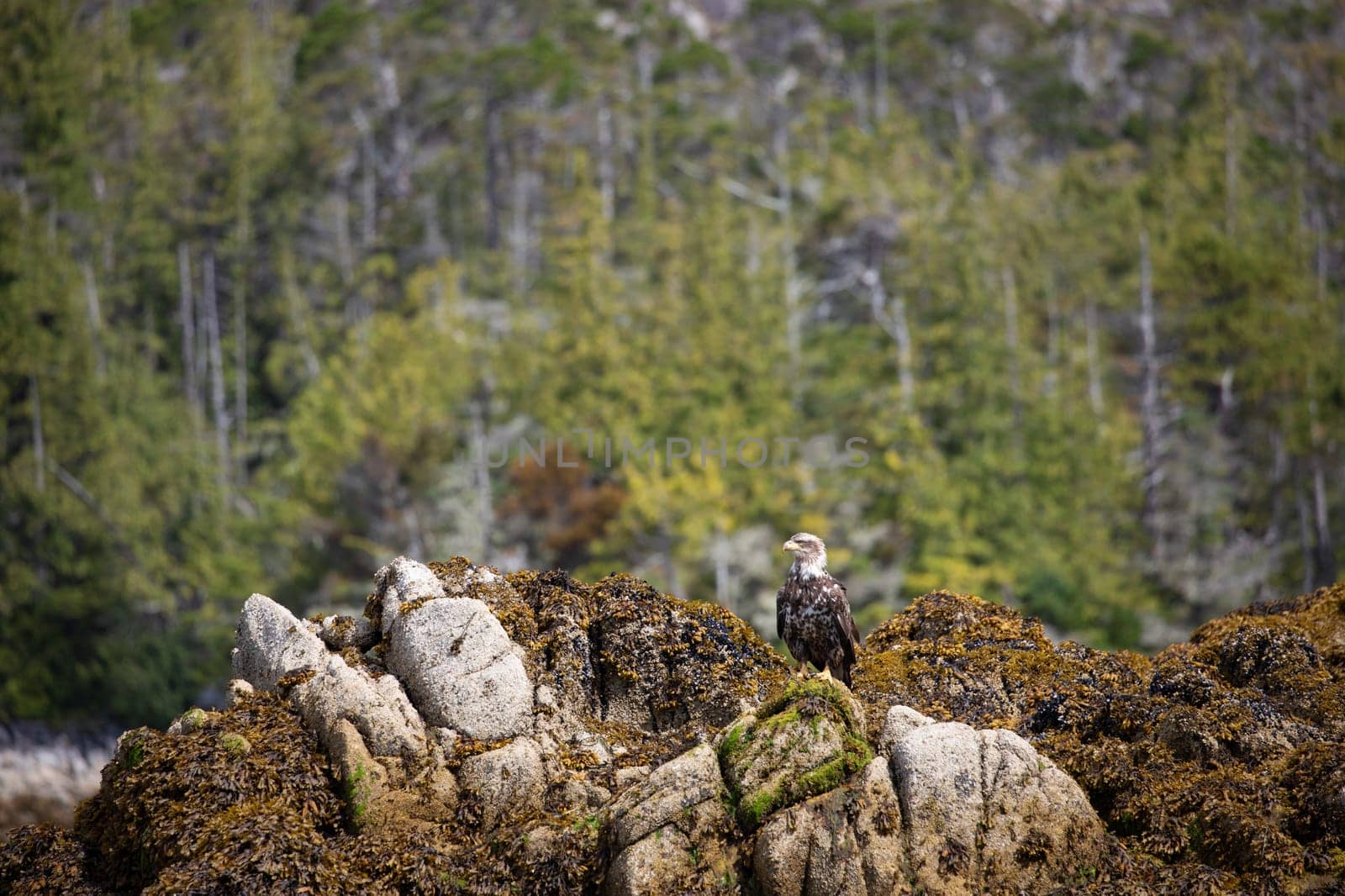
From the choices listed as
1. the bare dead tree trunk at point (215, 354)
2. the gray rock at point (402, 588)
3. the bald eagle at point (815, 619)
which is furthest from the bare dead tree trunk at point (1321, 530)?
the bare dead tree trunk at point (215, 354)

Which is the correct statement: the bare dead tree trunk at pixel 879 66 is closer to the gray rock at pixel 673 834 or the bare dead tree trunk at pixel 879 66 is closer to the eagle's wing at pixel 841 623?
the eagle's wing at pixel 841 623

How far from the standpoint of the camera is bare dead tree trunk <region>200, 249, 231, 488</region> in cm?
6669

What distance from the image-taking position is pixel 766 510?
149 ft

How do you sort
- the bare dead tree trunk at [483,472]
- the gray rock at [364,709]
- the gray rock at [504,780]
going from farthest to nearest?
1. the bare dead tree trunk at [483,472]
2. the gray rock at [364,709]
3. the gray rock at [504,780]

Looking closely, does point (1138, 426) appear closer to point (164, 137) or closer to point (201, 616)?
point (201, 616)

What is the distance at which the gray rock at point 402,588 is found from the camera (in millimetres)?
11023

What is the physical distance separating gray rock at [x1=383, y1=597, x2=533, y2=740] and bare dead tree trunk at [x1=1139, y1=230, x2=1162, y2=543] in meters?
43.4

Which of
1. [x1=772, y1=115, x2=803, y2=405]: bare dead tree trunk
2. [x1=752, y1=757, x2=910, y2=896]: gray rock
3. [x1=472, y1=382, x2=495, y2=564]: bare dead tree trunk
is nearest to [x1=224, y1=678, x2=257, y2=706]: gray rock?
[x1=752, y1=757, x2=910, y2=896]: gray rock

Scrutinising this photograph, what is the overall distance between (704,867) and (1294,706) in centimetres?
521

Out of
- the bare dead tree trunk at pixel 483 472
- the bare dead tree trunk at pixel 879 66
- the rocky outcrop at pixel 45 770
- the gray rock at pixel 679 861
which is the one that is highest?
the bare dead tree trunk at pixel 879 66

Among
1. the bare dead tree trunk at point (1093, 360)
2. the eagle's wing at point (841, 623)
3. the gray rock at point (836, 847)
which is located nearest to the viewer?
the gray rock at point (836, 847)

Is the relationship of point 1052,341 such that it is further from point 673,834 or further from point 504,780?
point 673,834

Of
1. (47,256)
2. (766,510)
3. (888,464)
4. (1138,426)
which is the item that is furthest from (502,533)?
(47,256)

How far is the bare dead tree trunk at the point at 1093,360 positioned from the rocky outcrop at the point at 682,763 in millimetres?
50550
